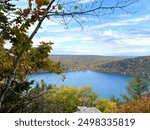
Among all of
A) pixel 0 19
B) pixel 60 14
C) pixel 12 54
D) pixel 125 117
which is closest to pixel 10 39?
pixel 0 19

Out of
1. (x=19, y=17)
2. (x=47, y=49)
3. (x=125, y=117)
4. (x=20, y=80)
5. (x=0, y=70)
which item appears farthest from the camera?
(x=47, y=49)

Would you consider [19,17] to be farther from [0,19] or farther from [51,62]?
[51,62]

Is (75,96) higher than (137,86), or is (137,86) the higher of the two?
(137,86)

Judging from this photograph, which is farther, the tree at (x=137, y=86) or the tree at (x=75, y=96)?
the tree at (x=137, y=86)

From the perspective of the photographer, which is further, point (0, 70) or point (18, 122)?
point (0, 70)

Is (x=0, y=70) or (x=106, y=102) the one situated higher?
(x=0, y=70)

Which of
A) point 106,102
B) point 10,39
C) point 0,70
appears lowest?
point 106,102

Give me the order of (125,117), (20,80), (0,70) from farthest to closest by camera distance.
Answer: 1. (20,80)
2. (0,70)
3. (125,117)

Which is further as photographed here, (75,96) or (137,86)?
(75,96)

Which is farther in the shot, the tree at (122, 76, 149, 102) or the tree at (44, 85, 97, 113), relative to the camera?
the tree at (122, 76, 149, 102)

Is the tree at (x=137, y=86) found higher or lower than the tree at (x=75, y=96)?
higher

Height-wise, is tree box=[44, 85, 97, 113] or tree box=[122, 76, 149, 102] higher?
tree box=[122, 76, 149, 102]
